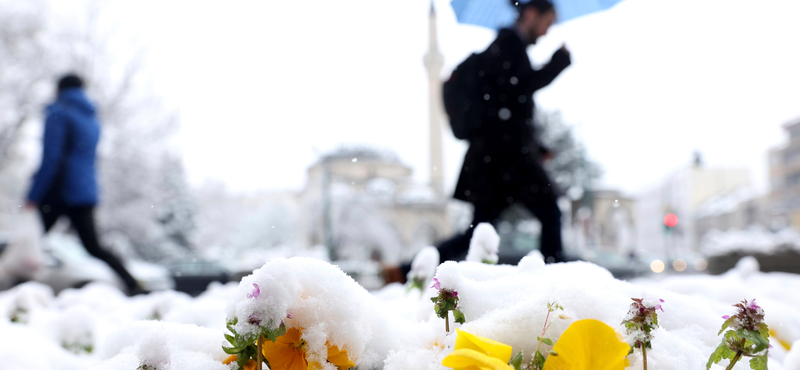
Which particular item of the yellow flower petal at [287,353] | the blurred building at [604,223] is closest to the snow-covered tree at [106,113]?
the blurred building at [604,223]

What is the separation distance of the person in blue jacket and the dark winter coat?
2.38m

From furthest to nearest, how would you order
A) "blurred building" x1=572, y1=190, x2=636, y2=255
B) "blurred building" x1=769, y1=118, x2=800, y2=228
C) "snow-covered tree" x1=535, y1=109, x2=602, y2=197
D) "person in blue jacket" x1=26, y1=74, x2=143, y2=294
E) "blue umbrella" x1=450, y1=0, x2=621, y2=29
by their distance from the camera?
"blurred building" x1=769, y1=118, x2=800, y2=228 < "snow-covered tree" x1=535, y1=109, x2=602, y2=197 < "blurred building" x1=572, y1=190, x2=636, y2=255 < "person in blue jacket" x1=26, y1=74, x2=143, y2=294 < "blue umbrella" x1=450, y1=0, x2=621, y2=29

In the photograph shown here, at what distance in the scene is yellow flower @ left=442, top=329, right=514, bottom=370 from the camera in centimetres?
27

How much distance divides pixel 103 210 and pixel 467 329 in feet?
45.6

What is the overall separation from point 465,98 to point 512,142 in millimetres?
325

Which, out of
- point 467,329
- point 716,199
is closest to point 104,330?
point 467,329

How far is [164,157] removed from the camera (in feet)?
41.7

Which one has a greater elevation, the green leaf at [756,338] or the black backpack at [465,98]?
the black backpack at [465,98]

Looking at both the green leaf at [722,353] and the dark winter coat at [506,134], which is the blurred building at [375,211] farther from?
the green leaf at [722,353]

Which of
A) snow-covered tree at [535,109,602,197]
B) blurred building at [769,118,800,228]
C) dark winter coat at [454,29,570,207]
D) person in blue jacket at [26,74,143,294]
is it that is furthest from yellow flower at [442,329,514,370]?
blurred building at [769,118,800,228]

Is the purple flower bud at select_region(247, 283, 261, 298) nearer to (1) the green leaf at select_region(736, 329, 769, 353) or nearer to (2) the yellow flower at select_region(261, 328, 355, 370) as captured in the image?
(2) the yellow flower at select_region(261, 328, 355, 370)

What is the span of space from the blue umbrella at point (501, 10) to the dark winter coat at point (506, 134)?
6cm

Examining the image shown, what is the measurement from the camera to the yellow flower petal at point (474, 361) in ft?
0.88

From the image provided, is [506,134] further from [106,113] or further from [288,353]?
[106,113]
